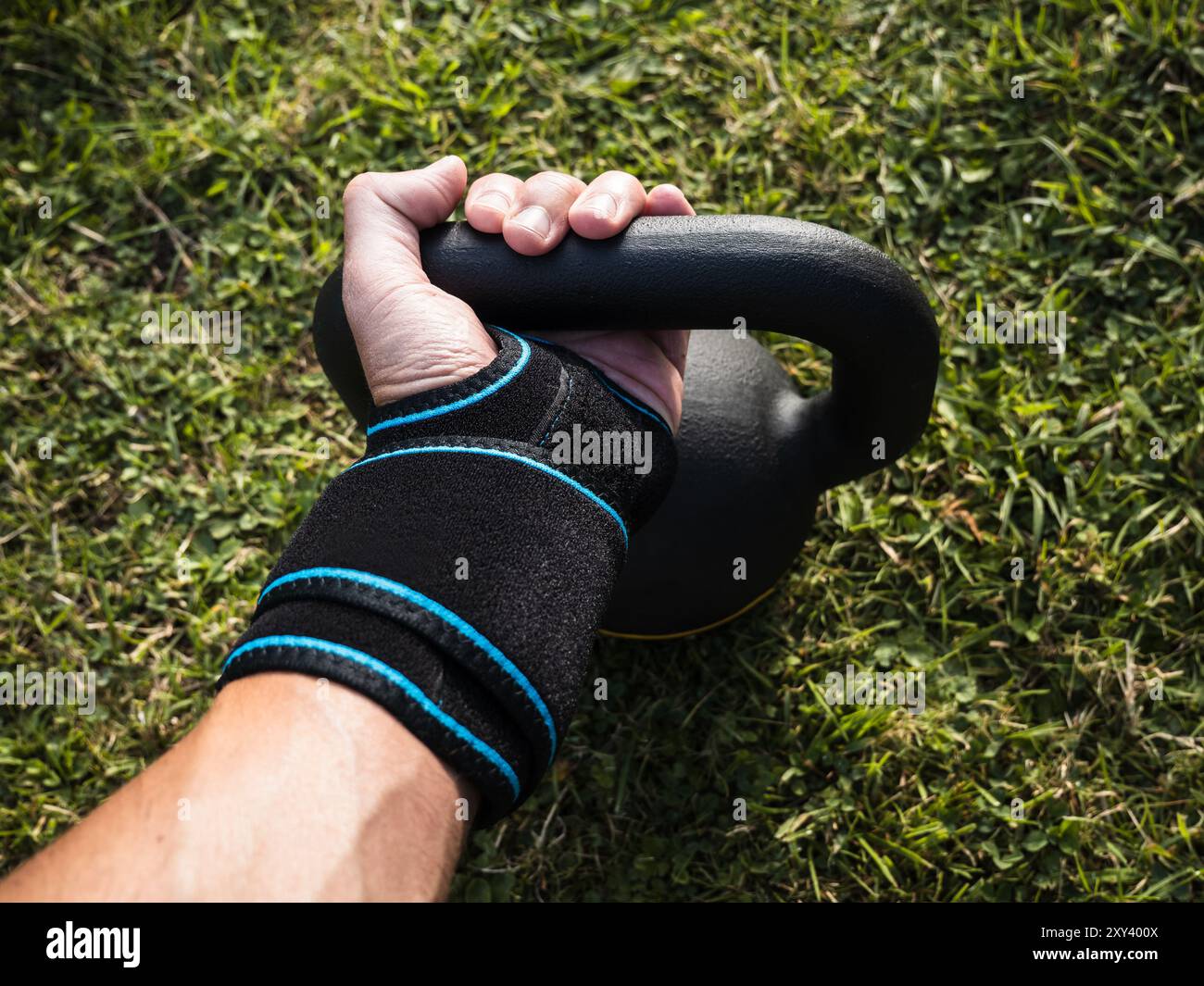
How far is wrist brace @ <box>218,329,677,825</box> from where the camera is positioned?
3.88 ft

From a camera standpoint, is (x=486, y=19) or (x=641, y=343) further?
(x=486, y=19)

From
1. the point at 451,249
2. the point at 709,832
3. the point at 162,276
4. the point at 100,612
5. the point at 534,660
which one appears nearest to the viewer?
the point at 534,660

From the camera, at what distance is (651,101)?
9.16 ft

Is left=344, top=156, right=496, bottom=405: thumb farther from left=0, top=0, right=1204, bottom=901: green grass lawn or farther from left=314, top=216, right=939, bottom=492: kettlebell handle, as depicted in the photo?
left=0, top=0, right=1204, bottom=901: green grass lawn

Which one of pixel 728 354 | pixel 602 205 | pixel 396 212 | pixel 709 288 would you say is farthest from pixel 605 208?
pixel 728 354

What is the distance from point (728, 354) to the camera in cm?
203

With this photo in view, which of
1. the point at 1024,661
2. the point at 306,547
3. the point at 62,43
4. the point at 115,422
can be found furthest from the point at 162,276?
the point at 1024,661

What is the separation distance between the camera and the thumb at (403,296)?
1.50m

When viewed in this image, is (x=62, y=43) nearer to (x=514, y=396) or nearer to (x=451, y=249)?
(x=451, y=249)

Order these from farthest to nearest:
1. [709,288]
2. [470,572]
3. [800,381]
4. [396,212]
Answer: [800,381]
[396,212]
[709,288]
[470,572]

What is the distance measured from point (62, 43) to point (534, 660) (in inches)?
113

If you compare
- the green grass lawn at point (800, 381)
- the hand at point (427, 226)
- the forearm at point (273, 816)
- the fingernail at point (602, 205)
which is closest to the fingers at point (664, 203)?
the hand at point (427, 226)

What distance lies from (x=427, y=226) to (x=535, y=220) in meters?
0.21

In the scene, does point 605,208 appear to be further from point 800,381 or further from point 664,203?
point 800,381
